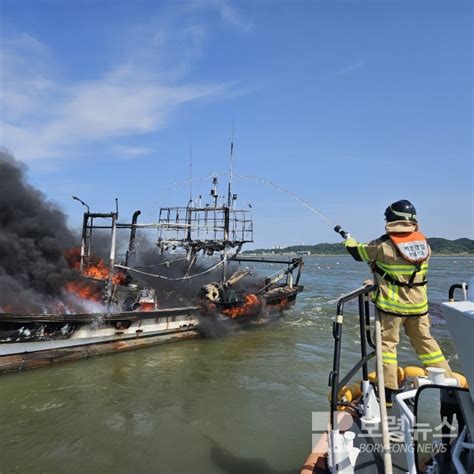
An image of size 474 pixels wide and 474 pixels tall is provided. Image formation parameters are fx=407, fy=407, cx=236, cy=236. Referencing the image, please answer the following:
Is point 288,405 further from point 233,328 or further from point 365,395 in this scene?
point 233,328

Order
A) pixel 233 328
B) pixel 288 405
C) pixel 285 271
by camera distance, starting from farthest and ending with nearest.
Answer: pixel 285 271 → pixel 233 328 → pixel 288 405

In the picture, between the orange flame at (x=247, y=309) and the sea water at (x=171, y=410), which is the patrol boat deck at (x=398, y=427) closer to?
the sea water at (x=171, y=410)

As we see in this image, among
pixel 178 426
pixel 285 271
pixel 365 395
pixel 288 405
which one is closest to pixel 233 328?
pixel 285 271

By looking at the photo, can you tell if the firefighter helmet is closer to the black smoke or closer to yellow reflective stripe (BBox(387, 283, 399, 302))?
yellow reflective stripe (BBox(387, 283, 399, 302))

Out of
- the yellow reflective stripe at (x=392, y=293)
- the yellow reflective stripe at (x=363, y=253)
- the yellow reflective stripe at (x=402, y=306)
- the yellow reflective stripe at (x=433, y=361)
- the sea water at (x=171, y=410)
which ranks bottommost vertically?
the sea water at (x=171, y=410)

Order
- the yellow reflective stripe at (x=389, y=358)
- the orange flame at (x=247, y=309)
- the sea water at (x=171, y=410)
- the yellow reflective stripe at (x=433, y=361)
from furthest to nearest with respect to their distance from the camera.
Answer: the orange flame at (x=247, y=309) → the sea water at (x=171, y=410) → the yellow reflective stripe at (x=433, y=361) → the yellow reflective stripe at (x=389, y=358)

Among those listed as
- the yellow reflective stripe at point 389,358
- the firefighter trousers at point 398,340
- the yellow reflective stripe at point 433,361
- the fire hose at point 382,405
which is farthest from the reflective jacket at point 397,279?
the fire hose at point 382,405

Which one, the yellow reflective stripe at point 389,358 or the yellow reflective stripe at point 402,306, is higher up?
the yellow reflective stripe at point 402,306

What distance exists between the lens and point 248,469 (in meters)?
5.23

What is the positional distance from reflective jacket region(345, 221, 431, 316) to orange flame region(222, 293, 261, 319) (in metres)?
10.6

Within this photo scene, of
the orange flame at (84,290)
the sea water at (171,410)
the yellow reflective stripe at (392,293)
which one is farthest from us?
the orange flame at (84,290)

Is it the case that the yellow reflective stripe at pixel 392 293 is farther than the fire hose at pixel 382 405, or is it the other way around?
the yellow reflective stripe at pixel 392 293

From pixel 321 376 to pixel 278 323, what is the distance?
774cm

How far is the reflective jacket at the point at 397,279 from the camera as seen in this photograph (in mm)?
4047
